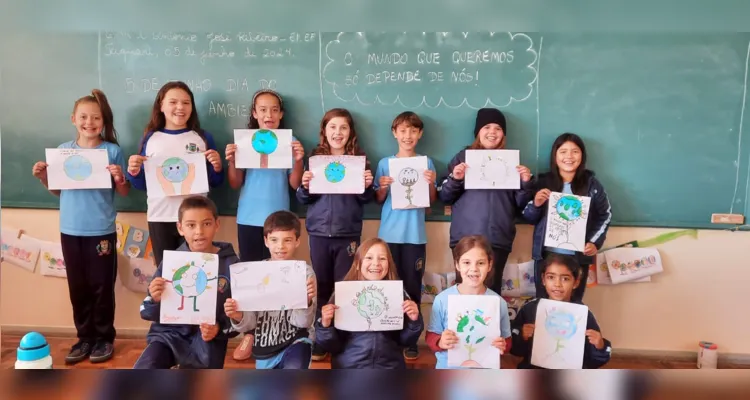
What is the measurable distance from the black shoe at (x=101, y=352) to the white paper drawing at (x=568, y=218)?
104 inches

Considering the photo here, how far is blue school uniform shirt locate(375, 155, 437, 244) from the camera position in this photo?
2.69 metres

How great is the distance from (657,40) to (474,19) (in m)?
1.67

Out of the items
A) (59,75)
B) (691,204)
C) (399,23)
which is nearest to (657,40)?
(691,204)

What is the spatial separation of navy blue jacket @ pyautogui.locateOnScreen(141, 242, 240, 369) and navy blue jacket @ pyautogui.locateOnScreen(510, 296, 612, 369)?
129cm

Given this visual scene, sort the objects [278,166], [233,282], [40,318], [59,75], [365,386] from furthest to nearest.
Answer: [40,318] → [59,75] → [278,166] → [233,282] → [365,386]

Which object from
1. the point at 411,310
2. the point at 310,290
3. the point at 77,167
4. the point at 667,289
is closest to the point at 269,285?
the point at 310,290

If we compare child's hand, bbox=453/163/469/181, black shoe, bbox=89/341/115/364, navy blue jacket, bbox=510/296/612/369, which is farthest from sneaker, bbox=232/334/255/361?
child's hand, bbox=453/163/469/181

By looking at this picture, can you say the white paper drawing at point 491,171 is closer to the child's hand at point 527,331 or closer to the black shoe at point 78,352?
the child's hand at point 527,331

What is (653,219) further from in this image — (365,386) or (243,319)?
(365,386)

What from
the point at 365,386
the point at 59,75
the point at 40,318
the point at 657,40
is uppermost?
the point at 657,40

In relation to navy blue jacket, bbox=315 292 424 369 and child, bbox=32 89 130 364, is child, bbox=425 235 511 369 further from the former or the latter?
child, bbox=32 89 130 364

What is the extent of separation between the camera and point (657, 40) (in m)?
2.66

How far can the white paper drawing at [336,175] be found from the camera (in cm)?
257

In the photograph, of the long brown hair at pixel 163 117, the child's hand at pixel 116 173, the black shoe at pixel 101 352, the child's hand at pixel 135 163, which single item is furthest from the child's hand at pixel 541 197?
the black shoe at pixel 101 352
